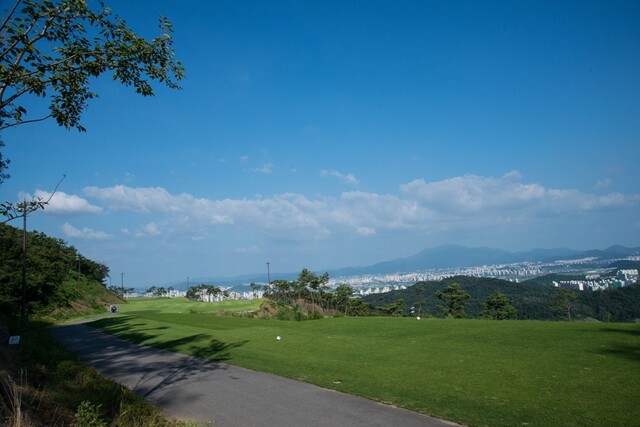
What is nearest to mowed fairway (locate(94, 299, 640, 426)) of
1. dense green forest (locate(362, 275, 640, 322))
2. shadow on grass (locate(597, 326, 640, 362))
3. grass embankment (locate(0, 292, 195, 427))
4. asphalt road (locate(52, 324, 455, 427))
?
shadow on grass (locate(597, 326, 640, 362))

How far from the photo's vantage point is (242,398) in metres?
9.12

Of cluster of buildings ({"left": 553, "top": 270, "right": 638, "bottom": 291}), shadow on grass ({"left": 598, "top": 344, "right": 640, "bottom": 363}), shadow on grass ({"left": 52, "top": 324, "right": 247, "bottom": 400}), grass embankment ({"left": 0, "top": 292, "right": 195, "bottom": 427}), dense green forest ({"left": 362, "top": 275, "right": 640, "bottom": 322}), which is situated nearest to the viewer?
grass embankment ({"left": 0, "top": 292, "right": 195, "bottom": 427})

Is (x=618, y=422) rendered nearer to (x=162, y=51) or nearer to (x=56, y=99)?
(x=162, y=51)

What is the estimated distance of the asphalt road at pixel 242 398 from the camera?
24.3 feet

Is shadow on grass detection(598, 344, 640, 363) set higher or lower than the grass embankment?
lower

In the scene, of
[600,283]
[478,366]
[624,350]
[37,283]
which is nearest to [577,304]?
[600,283]

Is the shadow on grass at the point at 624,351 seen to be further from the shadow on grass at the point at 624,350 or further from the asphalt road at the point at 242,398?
the asphalt road at the point at 242,398

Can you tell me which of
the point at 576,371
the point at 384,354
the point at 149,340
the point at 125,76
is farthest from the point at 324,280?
the point at 125,76

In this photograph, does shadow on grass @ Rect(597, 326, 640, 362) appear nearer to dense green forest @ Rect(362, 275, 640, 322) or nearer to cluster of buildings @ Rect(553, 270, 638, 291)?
dense green forest @ Rect(362, 275, 640, 322)

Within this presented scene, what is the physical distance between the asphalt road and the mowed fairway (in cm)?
56

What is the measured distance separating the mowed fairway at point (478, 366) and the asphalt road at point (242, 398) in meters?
0.56

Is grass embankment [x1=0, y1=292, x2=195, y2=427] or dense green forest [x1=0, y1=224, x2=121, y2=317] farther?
dense green forest [x1=0, y1=224, x2=121, y2=317]

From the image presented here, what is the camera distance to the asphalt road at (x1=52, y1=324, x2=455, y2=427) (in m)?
7.40

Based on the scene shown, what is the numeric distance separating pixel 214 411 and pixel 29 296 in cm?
4706
